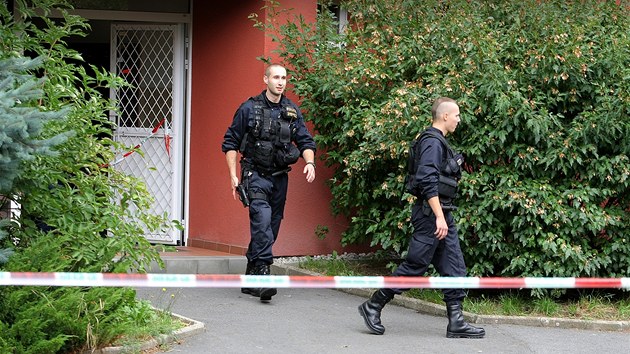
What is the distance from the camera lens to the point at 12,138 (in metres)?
5.31

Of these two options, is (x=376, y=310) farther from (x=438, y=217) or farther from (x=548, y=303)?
(x=548, y=303)

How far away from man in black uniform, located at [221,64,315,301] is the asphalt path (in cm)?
42

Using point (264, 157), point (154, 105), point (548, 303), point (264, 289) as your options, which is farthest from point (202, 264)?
point (548, 303)

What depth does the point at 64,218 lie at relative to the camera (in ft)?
21.7

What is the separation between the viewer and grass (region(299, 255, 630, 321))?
8.12 m

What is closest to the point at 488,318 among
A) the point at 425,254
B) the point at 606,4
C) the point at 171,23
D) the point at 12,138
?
the point at 425,254

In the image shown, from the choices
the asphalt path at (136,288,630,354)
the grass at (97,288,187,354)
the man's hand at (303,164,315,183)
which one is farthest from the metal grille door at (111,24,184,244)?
the grass at (97,288,187,354)

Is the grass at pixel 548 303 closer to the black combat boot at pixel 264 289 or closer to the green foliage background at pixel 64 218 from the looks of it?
the black combat boot at pixel 264 289

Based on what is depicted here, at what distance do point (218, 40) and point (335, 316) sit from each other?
393 cm

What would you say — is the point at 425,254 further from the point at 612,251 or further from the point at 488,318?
the point at 612,251

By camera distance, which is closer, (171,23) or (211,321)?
(211,321)

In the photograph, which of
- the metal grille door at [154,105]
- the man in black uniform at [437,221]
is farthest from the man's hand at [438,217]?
the metal grille door at [154,105]

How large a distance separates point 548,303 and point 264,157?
2632 millimetres

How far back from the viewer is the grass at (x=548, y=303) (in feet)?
26.6
